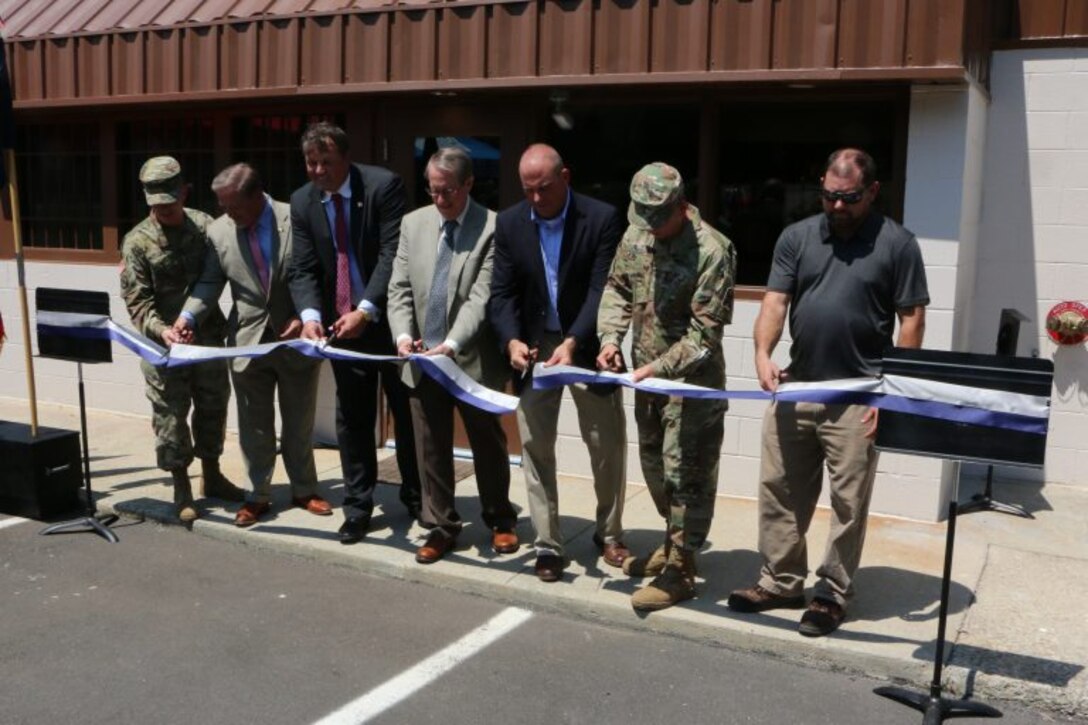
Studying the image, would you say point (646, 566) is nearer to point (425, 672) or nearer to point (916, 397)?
point (425, 672)

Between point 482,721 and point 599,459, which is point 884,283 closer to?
point 599,459

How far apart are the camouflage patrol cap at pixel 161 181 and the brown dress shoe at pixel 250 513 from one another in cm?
181

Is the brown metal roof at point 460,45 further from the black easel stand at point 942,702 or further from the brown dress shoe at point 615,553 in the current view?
the black easel stand at point 942,702

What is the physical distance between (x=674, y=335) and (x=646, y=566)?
3.97 ft

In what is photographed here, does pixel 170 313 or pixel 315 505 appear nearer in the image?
pixel 170 313

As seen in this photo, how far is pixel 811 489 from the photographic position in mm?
4867

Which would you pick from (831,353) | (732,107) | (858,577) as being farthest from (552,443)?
(732,107)

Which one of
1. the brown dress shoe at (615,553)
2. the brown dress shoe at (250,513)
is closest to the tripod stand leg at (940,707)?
the brown dress shoe at (615,553)

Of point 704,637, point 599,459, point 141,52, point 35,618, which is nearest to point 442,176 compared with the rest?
point 599,459

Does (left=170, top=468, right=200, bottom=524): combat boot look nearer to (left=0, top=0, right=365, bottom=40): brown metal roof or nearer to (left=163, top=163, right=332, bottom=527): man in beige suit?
(left=163, top=163, right=332, bottom=527): man in beige suit

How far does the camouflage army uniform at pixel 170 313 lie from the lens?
613 cm

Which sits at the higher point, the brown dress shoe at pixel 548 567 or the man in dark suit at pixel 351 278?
the man in dark suit at pixel 351 278

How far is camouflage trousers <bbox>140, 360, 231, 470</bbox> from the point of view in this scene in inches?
244

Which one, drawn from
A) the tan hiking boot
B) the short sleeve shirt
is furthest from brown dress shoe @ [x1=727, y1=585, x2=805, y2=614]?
the short sleeve shirt
